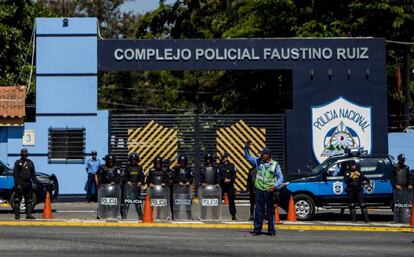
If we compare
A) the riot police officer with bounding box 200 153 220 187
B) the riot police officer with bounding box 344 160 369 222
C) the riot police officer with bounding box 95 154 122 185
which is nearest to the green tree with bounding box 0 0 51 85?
the riot police officer with bounding box 95 154 122 185

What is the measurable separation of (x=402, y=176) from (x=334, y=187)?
76.1 inches

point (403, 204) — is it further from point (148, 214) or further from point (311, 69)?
point (311, 69)

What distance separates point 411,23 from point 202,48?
11.3m

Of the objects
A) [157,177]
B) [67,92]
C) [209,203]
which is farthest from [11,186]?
[209,203]

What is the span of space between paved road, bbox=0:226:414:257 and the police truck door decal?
11066 millimetres

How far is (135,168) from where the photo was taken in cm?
2409

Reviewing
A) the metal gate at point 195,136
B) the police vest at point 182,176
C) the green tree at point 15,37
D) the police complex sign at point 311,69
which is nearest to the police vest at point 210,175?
the police vest at point 182,176

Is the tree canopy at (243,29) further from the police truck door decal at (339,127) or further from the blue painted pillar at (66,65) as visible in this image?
the police truck door decal at (339,127)

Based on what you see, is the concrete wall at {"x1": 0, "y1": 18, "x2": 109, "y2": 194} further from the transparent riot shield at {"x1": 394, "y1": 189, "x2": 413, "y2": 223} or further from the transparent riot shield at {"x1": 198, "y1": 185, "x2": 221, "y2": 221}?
the transparent riot shield at {"x1": 394, "y1": 189, "x2": 413, "y2": 223}

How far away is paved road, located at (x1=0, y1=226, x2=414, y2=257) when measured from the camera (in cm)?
1653

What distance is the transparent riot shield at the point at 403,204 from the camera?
77.8 feet

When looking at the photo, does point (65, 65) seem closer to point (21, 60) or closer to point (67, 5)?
point (21, 60)

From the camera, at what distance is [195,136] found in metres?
32.1

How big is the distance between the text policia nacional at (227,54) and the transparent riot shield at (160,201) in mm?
8833
